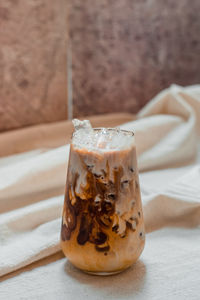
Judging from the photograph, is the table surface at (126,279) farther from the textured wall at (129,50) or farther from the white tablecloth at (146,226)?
the textured wall at (129,50)

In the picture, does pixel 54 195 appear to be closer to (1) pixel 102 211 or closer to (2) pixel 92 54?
(1) pixel 102 211

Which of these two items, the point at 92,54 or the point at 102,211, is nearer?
the point at 102,211

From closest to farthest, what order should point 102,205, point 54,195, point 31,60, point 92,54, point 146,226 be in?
point 102,205 → point 146,226 → point 54,195 → point 31,60 → point 92,54

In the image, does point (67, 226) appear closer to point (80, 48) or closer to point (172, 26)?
point (80, 48)

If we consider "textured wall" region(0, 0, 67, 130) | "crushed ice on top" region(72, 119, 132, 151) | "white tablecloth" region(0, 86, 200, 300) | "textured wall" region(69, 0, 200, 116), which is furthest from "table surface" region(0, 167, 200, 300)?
"textured wall" region(69, 0, 200, 116)

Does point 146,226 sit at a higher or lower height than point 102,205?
lower

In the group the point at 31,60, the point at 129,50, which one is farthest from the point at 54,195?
the point at 129,50

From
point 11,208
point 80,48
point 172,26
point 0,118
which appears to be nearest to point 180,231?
point 11,208
